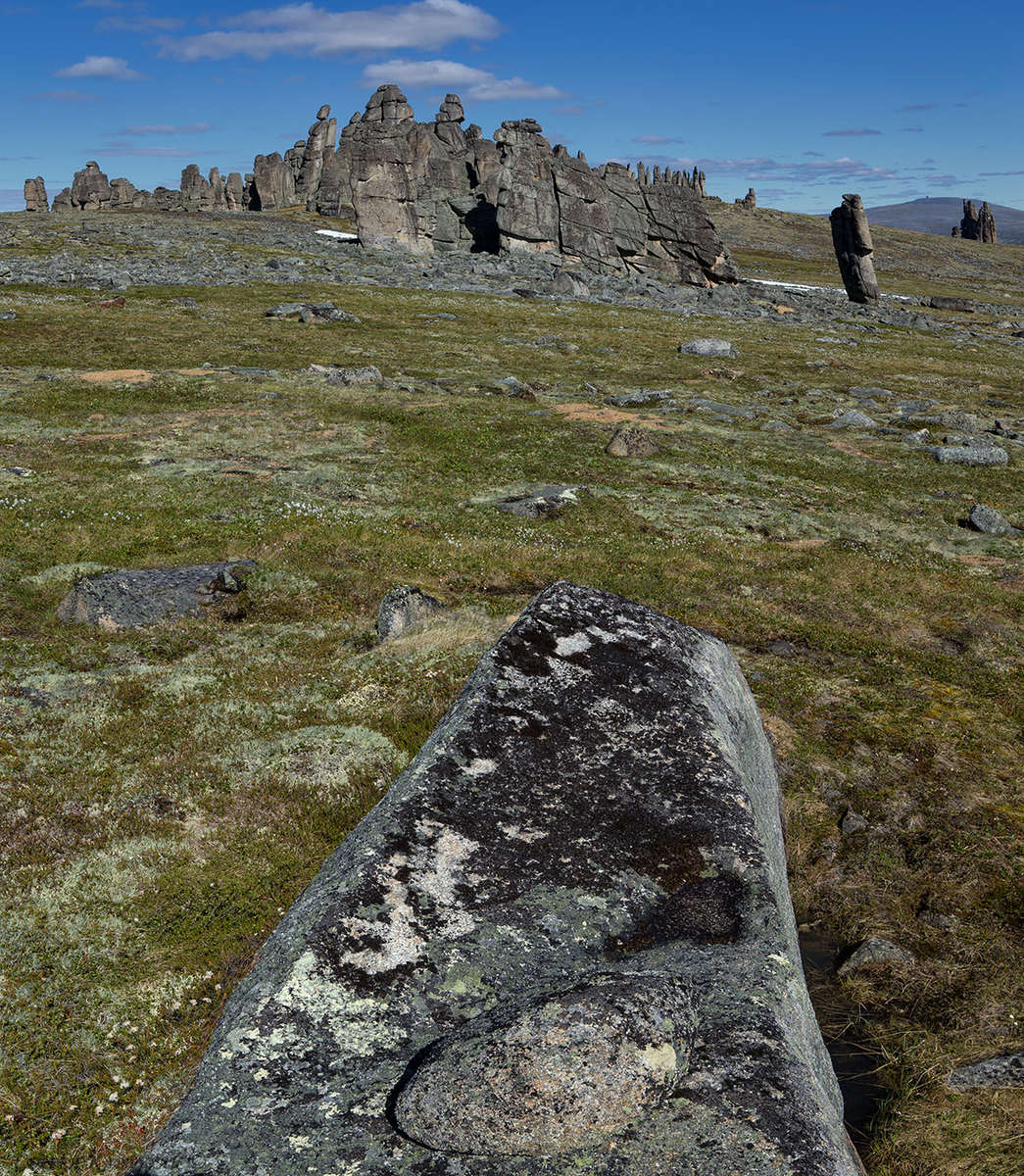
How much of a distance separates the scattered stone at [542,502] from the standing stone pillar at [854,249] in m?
84.9

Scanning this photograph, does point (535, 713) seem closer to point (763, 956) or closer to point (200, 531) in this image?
point (763, 956)

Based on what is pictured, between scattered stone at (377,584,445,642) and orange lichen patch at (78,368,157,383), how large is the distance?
2821 cm

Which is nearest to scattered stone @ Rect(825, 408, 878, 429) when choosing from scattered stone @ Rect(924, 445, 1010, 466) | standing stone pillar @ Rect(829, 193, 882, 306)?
scattered stone @ Rect(924, 445, 1010, 466)

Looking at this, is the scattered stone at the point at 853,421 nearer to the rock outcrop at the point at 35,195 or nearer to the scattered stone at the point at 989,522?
the scattered stone at the point at 989,522

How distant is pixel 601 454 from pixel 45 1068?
28273 mm

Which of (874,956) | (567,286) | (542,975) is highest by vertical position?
(567,286)

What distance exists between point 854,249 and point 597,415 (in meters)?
74.4

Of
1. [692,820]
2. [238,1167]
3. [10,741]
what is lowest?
[10,741]

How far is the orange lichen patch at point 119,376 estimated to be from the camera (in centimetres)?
3903

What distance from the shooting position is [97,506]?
23.9 meters

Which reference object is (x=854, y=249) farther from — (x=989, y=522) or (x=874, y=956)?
(x=874, y=956)

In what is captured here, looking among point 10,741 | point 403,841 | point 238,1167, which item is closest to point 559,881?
point 403,841

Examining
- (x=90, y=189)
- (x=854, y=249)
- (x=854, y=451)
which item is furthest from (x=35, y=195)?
(x=854, y=451)

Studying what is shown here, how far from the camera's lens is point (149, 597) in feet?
57.0
